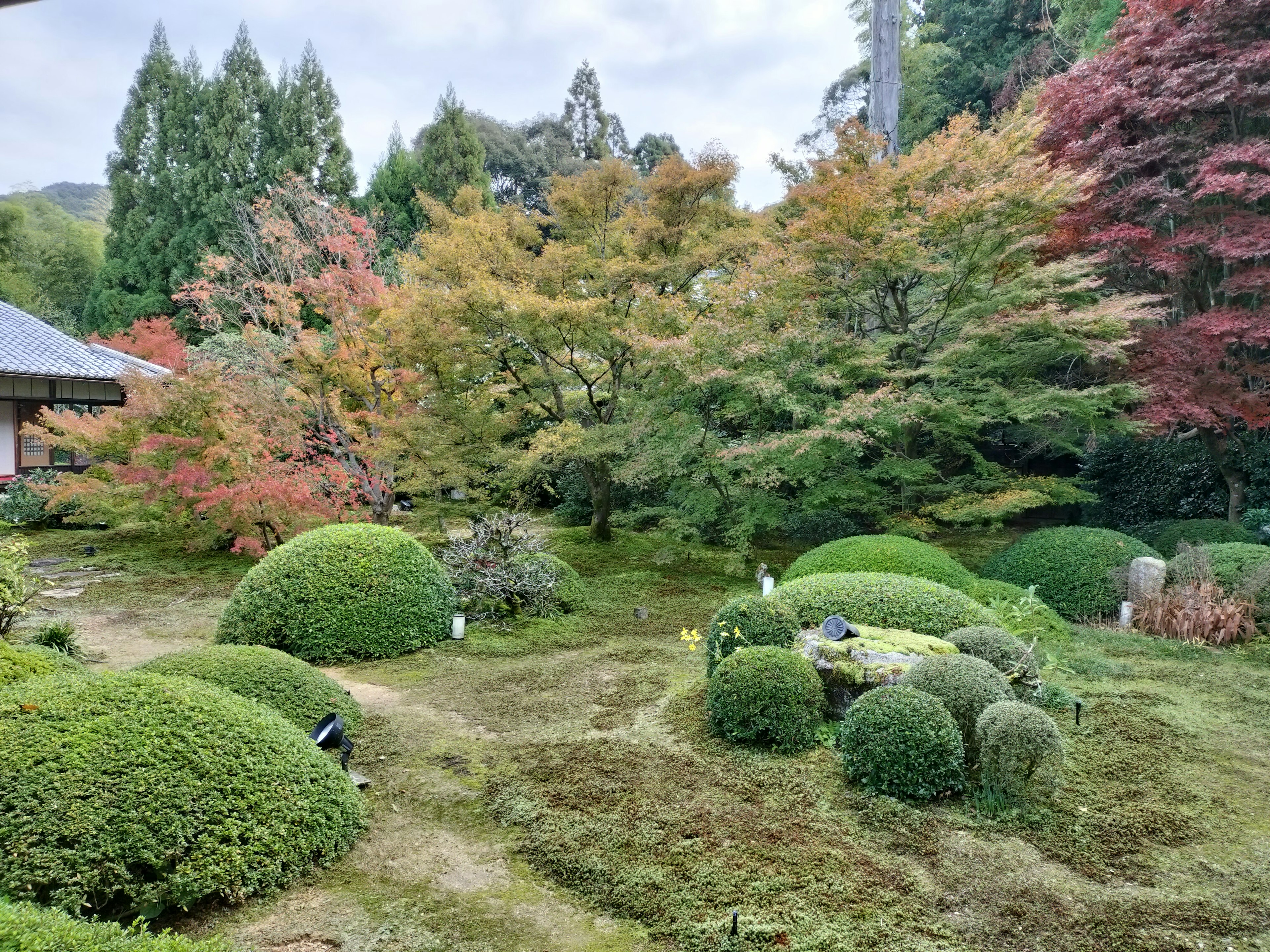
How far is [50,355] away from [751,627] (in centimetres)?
1527

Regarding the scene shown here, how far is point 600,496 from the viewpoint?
1133cm

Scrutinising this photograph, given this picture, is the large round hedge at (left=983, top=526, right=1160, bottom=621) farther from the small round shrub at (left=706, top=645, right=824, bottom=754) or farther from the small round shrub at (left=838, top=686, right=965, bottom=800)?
the small round shrub at (left=838, top=686, right=965, bottom=800)

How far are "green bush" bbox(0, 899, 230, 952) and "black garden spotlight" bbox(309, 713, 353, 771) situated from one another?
1508mm

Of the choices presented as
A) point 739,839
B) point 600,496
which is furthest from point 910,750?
point 600,496

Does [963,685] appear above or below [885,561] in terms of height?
below

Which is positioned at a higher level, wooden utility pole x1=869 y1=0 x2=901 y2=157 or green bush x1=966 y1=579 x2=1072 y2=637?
wooden utility pole x1=869 y1=0 x2=901 y2=157

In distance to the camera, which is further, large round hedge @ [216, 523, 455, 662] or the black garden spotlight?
large round hedge @ [216, 523, 455, 662]

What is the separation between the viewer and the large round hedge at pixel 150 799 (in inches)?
106

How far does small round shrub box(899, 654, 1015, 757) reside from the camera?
4.14m

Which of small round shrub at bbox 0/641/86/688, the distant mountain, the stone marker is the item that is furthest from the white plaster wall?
the stone marker

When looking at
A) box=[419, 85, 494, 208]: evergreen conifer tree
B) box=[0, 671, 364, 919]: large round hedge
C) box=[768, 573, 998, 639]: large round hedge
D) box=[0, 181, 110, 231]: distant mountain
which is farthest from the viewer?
box=[419, 85, 494, 208]: evergreen conifer tree

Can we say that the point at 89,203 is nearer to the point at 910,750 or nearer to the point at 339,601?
the point at 339,601

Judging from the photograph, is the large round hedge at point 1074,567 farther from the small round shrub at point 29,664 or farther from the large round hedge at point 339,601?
the small round shrub at point 29,664

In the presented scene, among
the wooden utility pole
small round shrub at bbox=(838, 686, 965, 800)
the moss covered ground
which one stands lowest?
the moss covered ground
